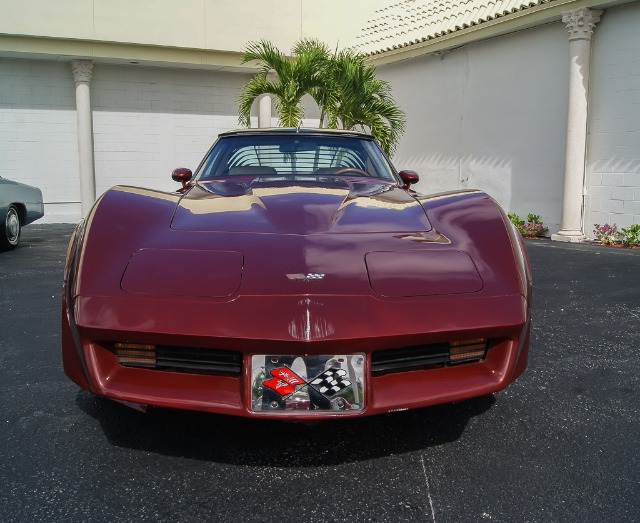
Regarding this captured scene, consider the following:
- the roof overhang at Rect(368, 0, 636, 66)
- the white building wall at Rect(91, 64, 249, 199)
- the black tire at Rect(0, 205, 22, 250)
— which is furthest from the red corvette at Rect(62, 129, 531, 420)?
the white building wall at Rect(91, 64, 249, 199)

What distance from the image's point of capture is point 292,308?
201cm

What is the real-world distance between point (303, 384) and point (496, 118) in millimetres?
9511

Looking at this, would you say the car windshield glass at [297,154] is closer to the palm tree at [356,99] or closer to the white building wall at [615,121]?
the white building wall at [615,121]

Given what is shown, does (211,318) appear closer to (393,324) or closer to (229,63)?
(393,324)

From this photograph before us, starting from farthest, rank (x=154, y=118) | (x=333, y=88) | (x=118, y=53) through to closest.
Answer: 1. (x=154, y=118)
2. (x=118, y=53)
3. (x=333, y=88)

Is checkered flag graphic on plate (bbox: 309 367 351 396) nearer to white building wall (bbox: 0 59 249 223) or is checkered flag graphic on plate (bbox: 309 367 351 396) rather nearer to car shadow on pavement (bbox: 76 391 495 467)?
car shadow on pavement (bbox: 76 391 495 467)

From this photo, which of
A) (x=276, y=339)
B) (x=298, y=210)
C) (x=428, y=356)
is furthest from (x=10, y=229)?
(x=428, y=356)

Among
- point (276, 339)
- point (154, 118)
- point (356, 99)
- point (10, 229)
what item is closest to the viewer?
point (276, 339)

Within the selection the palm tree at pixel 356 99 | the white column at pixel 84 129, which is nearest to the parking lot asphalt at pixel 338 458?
the palm tree at pixel 356 99

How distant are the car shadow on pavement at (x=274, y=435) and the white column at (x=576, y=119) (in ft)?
23.5

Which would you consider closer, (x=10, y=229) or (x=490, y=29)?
(x=10, y=229)

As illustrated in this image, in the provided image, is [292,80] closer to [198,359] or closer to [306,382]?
[198,359]

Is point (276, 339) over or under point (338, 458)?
over

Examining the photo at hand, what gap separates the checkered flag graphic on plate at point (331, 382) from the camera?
6.54ft
